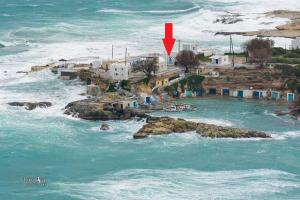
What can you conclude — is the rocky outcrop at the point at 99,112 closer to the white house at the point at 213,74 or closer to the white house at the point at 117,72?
the white house at the point at 117,72

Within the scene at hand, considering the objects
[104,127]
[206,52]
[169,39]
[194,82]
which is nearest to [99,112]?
[104,127]

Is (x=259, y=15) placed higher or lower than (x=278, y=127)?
higher

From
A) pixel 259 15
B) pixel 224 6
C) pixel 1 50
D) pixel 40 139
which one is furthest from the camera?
pixel 224 6

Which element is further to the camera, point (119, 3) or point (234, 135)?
point (119, 3)

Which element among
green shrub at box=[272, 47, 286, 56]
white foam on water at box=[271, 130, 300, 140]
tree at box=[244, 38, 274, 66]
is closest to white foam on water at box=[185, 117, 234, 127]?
white foam on water at box=[271, 130, 300, 140]

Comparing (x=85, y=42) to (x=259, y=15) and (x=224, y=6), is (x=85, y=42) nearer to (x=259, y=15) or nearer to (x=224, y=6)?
(x=259, y=15)

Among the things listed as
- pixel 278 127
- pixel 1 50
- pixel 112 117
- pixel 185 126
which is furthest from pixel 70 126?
pixel 1 50

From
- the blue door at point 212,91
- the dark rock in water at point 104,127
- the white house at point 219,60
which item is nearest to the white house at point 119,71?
Result: the blue door at point 212,91

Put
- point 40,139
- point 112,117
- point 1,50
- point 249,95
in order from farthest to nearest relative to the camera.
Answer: point 1,50, point 249,95, point 112,117, point 40,139

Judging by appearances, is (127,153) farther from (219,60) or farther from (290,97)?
(219,60)
